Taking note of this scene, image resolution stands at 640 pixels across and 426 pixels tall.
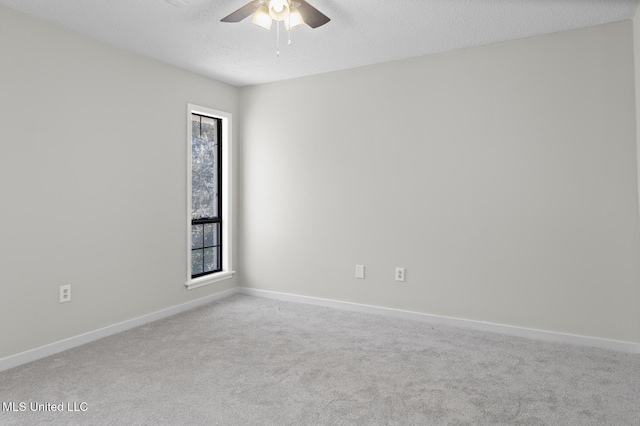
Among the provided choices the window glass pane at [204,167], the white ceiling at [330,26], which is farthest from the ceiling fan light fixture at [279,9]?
the window glass pane at [204,167]

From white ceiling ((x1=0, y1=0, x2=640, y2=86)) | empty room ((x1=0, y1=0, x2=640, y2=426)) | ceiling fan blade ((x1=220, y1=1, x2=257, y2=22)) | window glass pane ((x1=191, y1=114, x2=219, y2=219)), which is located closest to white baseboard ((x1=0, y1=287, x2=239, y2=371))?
empty room ((x1=0, y1=0, x2=640, y2=426))

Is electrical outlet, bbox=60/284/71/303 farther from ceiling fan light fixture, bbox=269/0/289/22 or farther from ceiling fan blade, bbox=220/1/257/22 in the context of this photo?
ceiling fan light fixture, bbox=269/0/289/22

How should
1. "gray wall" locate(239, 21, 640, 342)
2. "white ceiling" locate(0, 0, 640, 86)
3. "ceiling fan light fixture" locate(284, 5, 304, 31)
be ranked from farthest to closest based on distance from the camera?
1. "gray wall" locate(239, 21, 640, 342)
2. "white ceiling" locate(0, 0, 640, 86)
3. "ceiling fan light fixture" locate(284, 5, 304, 31)

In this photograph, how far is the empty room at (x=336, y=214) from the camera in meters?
2.53

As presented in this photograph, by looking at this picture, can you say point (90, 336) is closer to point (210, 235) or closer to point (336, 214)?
point (210, 235)

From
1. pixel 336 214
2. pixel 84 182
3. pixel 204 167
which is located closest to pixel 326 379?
pixel 336 214

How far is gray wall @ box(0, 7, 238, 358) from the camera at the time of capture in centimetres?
285

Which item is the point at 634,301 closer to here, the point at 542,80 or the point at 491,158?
the point at 491,158

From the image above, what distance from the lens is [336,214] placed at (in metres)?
4.30

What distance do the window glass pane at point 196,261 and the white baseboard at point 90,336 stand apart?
31cm

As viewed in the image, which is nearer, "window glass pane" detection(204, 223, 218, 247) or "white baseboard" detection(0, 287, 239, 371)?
"white baseboard" detection(0, 287, 239, 371)

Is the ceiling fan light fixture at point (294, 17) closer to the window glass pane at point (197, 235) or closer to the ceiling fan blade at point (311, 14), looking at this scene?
the ceiling fan blade at point (311, 14)

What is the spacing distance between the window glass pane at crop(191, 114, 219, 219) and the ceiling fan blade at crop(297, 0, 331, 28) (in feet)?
7.51

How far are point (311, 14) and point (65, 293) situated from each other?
2.71m
